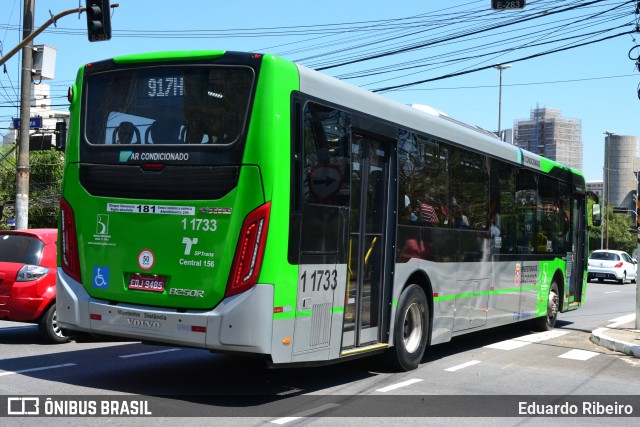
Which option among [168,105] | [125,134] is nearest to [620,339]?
[168,105]

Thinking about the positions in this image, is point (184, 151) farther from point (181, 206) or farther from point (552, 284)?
point (552, 284)

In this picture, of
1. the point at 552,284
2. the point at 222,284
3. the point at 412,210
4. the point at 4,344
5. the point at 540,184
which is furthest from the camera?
the point at 552,284

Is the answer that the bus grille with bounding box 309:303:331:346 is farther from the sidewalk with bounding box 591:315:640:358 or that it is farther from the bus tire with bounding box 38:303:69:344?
the sidewalk with bounding box 591:315:640:358

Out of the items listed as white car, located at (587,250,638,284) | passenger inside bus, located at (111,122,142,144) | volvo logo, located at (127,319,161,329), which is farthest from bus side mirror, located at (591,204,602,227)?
white car, located at (587,250,638,284)

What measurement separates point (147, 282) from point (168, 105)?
1740 millimetres

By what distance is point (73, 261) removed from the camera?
830cm

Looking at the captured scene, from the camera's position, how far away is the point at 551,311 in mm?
15898

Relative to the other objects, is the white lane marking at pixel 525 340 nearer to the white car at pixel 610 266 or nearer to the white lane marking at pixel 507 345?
the white lane marking at pixel 507 345

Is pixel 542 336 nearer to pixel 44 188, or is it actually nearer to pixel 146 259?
pixel 146 259

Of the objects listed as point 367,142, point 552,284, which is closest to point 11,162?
A: point 552,284

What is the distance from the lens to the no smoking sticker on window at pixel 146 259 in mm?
7762

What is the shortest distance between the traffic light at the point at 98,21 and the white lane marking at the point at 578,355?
10471mm

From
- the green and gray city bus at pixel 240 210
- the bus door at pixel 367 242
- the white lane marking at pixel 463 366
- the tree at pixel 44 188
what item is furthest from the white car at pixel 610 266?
the tree at pixel 44 188

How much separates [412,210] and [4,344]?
6070mm
